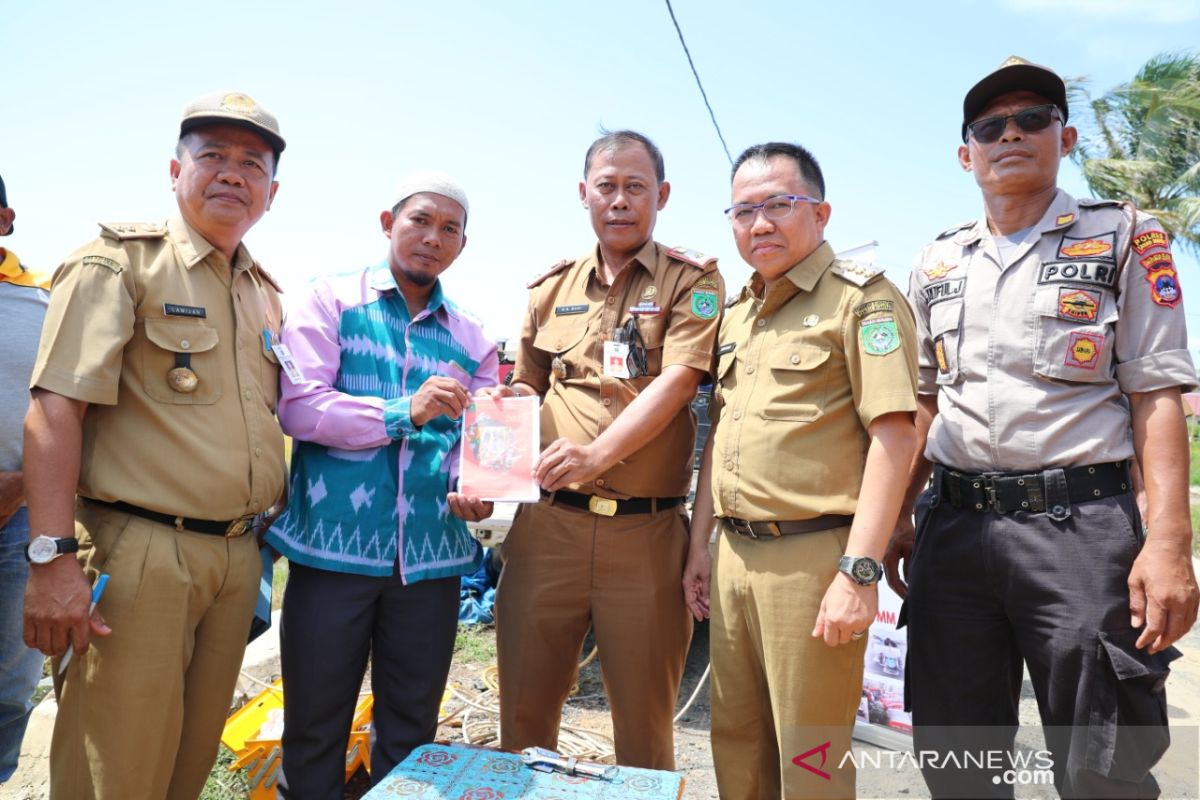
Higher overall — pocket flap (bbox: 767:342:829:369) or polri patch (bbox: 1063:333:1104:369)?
polri patch (bbox: 1063:333:1104:369)

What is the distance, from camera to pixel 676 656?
2.94 m

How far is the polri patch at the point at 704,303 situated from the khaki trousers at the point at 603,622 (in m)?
0.77

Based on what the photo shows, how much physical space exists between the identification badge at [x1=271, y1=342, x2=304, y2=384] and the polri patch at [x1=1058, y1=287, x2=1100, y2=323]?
2504 millimetres

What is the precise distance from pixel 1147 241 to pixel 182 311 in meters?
3.00

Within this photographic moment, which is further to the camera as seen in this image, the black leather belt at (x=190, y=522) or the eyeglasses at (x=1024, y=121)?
the eyeglasses at (x=1024, y=121)

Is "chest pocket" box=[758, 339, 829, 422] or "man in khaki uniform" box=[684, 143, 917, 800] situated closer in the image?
"man in khaki uniform" box=[684, 143, 917, 800]

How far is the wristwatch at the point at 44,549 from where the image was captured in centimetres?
215

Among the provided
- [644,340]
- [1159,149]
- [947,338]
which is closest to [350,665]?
[644,340]

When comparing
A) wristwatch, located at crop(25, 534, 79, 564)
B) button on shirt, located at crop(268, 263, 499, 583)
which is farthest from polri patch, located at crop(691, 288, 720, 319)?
wristwatch, located at crop(25, 534, 79, 564)

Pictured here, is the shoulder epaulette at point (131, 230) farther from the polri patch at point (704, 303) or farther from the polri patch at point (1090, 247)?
the polri patch at point (1090, 247)

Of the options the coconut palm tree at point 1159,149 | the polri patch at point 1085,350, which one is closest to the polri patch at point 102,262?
the polri patch at point 1085,350

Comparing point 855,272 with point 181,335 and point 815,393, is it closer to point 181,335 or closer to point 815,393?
point 815,393

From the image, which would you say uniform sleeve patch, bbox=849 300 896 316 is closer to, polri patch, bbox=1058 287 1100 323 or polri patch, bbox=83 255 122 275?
polri patch, bbox=1058 287 1100 323

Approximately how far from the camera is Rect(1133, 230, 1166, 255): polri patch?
242 cm
